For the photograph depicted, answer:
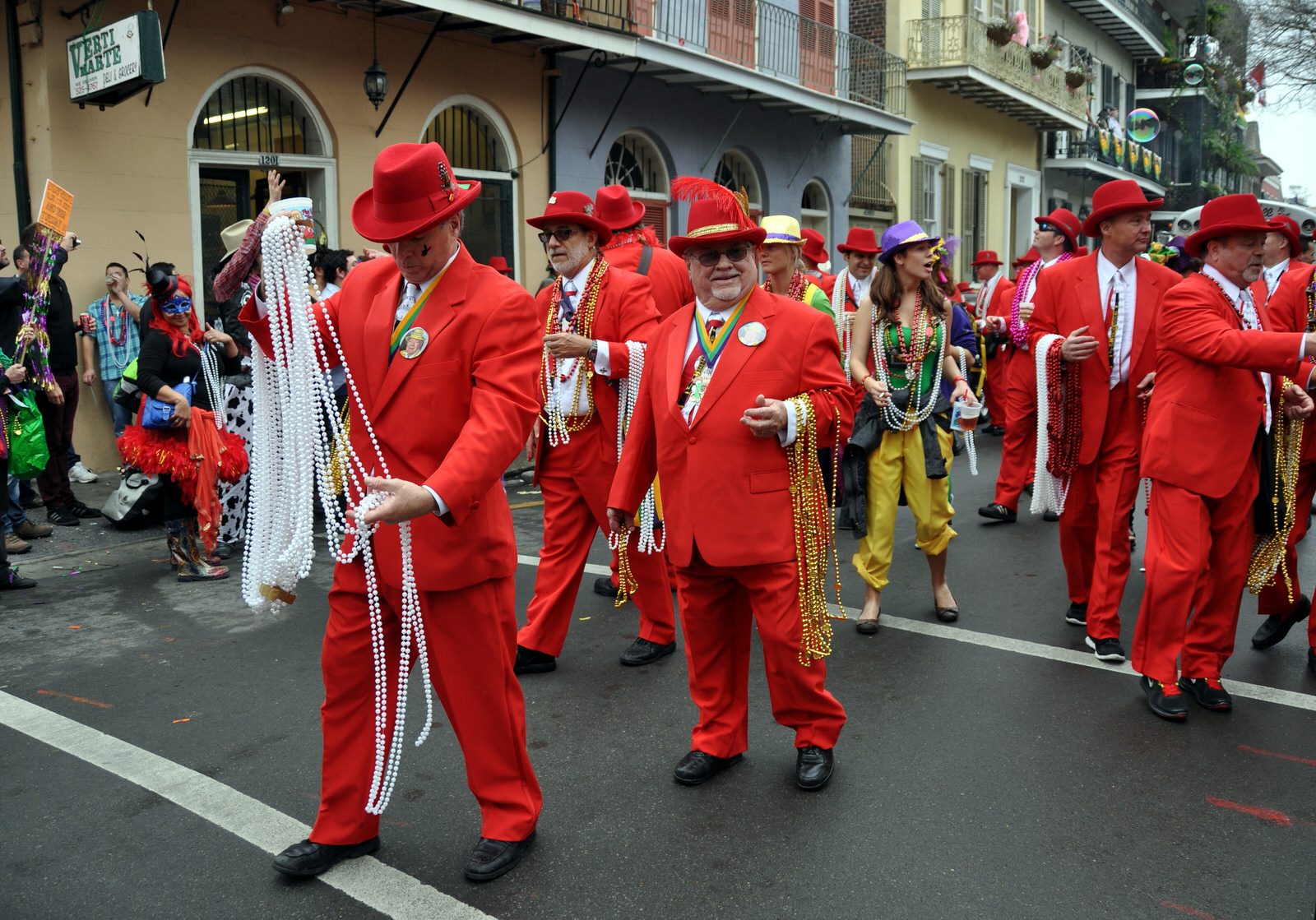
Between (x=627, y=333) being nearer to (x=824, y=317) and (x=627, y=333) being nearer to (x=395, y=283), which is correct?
(x=824, y=317)

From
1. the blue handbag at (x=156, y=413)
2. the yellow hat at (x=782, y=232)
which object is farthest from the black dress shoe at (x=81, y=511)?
the yellow hat at (x=782, y=232)

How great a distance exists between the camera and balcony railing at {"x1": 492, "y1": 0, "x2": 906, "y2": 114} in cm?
1590

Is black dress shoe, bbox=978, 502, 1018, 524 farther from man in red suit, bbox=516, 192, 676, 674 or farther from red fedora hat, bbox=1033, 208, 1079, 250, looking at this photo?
man in red suit, bbox=516, 192, 676, 674

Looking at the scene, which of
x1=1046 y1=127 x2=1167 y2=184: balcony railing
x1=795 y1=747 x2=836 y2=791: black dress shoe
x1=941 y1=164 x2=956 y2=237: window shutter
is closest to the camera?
x1=795 y1=747 x2=836 y2=791: black dress shoe

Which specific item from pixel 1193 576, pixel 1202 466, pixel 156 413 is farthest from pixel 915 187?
pixel 1193 576

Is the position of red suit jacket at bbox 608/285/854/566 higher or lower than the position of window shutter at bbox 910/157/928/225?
lower

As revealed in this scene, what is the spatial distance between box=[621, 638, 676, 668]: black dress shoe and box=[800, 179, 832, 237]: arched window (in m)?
17.2

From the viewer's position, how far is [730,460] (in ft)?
12.9

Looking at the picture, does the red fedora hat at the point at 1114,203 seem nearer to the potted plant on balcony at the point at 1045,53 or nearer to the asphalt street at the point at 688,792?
the asphalt street at the point at 688,792

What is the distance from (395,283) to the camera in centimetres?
346

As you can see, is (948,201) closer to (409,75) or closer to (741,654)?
(409,75)

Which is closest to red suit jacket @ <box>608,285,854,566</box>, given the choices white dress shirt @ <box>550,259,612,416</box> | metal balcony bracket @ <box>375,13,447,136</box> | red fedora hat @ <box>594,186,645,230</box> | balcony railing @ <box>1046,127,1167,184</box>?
white dress shirt @ <box>550,259,612,416</box>

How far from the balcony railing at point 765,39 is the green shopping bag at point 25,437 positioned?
7.70m

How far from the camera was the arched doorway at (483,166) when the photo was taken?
14.3m
